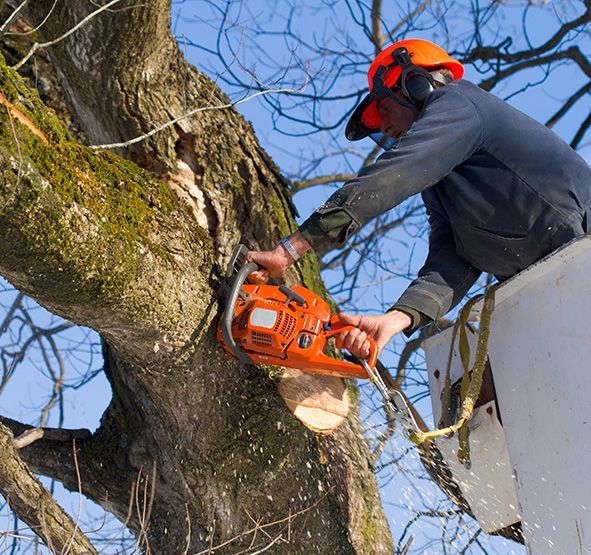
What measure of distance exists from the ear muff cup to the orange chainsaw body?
83 centimetres

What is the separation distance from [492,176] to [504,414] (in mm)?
784

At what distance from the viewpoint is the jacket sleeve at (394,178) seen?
2.60 m

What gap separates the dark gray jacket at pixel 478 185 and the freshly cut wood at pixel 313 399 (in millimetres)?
390

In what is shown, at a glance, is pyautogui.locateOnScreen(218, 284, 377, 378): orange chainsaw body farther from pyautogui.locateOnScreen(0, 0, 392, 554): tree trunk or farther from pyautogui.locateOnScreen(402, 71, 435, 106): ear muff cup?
pyautogui.locateOnScreen(402, 71, 435, 106): ear muff cup

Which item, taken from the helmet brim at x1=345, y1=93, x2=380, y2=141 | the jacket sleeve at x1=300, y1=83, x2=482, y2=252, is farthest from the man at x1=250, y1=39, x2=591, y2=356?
the helmet brim at x1=345, y1=93, x2=380, y2=141

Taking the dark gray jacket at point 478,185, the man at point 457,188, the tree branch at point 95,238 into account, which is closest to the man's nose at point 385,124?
the man at point 457,188

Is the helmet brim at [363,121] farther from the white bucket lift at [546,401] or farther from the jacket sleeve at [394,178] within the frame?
the white bucket lift at [546,401]

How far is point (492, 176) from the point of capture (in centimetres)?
279

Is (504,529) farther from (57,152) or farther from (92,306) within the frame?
(57,152)

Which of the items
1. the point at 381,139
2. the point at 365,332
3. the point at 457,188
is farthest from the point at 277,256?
the point at 381,139

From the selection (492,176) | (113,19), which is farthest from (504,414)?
(113,19)

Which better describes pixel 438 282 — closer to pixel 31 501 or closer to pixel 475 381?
Answer: pixel 475 381

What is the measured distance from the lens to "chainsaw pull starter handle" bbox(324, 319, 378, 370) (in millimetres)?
2674

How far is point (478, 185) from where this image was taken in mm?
2820
